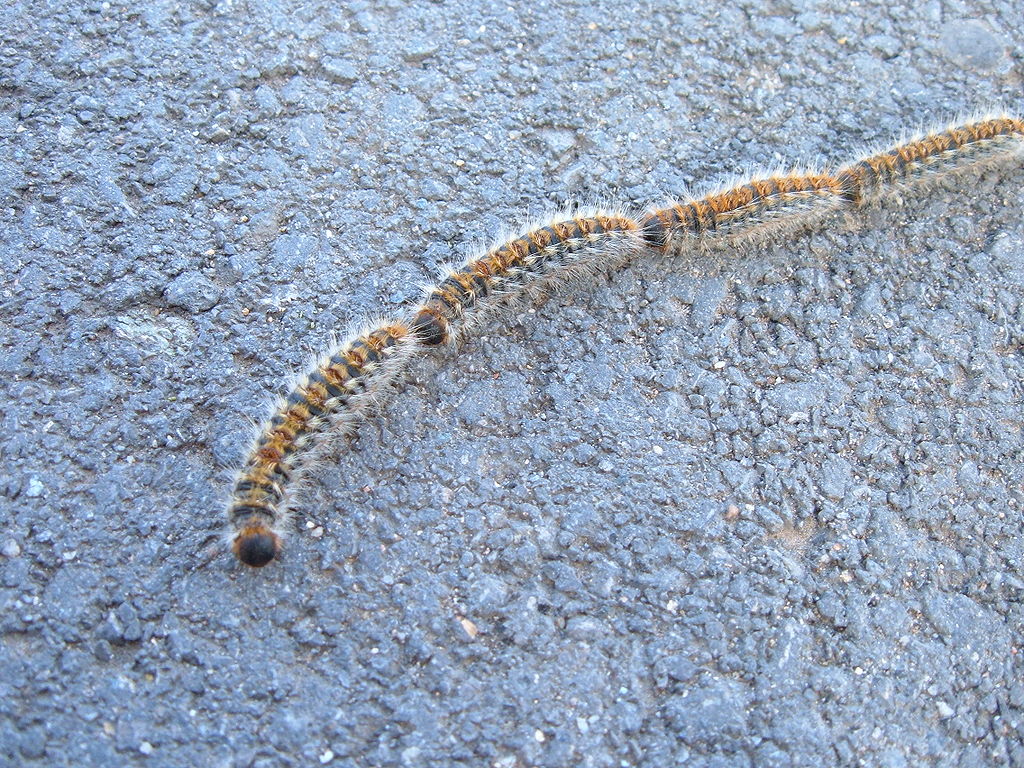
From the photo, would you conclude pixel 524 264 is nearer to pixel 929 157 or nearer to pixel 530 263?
pixel 530 263

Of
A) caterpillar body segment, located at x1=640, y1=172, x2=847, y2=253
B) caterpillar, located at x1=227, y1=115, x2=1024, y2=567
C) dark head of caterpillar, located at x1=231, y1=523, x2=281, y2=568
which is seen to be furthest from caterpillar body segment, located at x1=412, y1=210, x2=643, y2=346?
dark head of caterpillar, located at x1=231, y1=523, x2=281, y2=568

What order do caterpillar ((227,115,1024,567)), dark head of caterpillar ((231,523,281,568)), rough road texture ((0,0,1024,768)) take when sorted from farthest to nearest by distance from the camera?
caterpillar ((227,115,1024,567))
dark head of caterpillar ((231,523,281,568))
rough road texture ((0,0,1024,768))

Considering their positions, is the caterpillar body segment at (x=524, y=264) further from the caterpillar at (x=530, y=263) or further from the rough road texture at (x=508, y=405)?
the rough road texture at (x=508, y=405)

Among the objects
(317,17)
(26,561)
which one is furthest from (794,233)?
(26,561)

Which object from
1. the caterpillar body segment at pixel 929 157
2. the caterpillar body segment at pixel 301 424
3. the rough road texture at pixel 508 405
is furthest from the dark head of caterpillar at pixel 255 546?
the caterpillar body segment at pixel 929 157

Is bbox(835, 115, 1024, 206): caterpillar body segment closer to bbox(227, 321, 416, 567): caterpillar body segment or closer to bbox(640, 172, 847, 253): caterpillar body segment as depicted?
bbox(640, 172, 847, 253): caterpillar body segment

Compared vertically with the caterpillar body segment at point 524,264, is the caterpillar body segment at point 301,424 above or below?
below

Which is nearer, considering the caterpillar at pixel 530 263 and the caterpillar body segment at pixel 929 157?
the caterpillar at pixel 530 263
